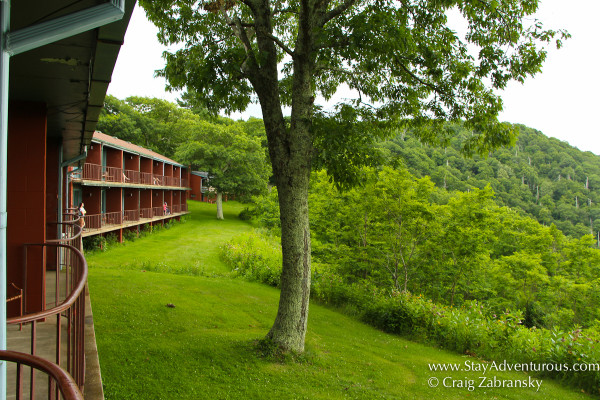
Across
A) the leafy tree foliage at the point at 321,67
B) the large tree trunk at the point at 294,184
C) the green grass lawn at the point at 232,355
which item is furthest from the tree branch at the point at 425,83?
the green grass lawn at the point at 232,355

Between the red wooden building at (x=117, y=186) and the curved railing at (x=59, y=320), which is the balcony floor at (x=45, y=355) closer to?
the curved railing at (x=59, y=320)

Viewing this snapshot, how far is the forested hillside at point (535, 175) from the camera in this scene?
63312 millimetres

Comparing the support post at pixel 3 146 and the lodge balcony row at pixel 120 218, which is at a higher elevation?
the support post at pixel 3 146

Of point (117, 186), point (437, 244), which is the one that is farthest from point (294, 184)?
point (117, 186)

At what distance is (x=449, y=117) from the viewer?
8.93m

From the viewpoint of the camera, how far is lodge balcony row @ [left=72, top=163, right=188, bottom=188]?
19.7 m

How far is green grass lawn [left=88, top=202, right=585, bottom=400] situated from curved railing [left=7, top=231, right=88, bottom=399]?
121 cm

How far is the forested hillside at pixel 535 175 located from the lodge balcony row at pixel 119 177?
3511cm

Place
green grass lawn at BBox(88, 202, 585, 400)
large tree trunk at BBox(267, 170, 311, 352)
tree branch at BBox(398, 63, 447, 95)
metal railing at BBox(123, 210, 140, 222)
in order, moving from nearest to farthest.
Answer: green grass lawn at BBox(88, 202, 585, 400) → large tree trunk at BBox(267, 170, 311, 352) → tree branch at BBox(398, 63, 447, 95) → metal railing at BBox(123, 210, 140, 222)

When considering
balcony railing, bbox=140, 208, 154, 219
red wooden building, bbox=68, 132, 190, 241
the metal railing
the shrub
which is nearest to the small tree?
red wooden building, bbox=68, 132, 190, 241

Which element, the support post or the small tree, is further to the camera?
the small tree

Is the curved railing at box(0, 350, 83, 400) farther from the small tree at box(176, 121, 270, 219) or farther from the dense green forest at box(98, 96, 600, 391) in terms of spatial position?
the small tree at box(176, 121, 270, 219)

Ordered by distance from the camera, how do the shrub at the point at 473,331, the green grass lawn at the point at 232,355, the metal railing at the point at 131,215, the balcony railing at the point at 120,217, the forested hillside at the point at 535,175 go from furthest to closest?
the forested hillside at the point at 535,175 → the metal railing at the point at 131,215 → the balcony railing at the point at 120,217 → the shrub at the point at 473,331 → the green grass lawn at the point at 232,355

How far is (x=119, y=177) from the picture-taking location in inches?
931
